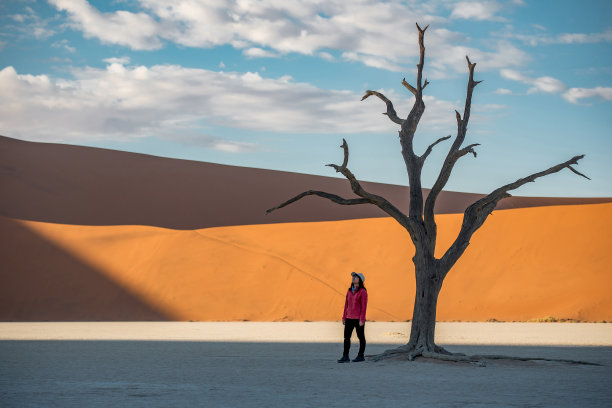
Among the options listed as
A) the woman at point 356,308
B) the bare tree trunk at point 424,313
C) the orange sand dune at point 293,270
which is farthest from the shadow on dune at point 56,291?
the woman at point 356,308

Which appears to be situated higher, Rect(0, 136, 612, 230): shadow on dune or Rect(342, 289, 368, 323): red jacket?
Rect(0, 136, 612, 230): shadow on dune

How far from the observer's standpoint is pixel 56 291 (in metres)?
33.0

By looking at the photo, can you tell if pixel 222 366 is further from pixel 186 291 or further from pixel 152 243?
pixel 152 243

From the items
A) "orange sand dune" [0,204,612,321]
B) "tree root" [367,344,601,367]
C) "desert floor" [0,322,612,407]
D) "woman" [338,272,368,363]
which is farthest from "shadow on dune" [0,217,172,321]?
"woman" [338,272,368,363]

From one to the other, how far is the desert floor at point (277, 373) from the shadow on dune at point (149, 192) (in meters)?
27.7

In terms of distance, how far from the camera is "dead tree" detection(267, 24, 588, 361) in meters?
14.6

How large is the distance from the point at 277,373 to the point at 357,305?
244 centimetres

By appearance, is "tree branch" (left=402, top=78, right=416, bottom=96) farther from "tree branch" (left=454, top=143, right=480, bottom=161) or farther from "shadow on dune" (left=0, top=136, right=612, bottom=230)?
"shadow on dune" (left=0, top=136, right=612, bottom=230)

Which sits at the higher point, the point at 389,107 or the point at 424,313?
the point at 389,107

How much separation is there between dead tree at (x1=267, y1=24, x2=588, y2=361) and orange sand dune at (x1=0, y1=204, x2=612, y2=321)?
1713 centimetres

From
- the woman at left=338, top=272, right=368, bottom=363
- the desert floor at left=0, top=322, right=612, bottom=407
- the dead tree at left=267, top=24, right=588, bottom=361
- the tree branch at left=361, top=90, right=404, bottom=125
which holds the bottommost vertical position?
the desert floor at left=0, top=322, right=612, bottom=407

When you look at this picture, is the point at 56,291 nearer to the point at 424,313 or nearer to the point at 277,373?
the point at 424,313

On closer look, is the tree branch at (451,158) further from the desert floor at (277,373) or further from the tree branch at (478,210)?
the desert floor at (277,373)

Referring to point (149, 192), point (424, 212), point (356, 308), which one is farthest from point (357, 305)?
point (149, 192)
